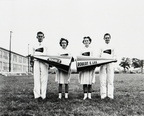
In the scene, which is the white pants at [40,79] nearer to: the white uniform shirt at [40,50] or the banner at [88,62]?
the white uniform shirt at [40,50]

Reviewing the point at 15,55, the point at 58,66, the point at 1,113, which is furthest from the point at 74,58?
the point at 15,55

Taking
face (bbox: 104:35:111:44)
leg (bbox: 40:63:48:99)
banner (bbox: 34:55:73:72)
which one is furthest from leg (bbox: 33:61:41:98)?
face (bbox: 104:35:111:44)

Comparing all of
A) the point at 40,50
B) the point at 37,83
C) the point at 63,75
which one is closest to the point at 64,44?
the point at 40,50

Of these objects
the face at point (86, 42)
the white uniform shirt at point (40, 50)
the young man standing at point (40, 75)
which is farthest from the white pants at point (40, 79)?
the face at point (86, 42)

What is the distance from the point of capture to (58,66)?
6.11 metres

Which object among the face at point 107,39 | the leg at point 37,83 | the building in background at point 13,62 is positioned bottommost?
the leg at point 37,83

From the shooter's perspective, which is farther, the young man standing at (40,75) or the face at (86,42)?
the face at (86,42)

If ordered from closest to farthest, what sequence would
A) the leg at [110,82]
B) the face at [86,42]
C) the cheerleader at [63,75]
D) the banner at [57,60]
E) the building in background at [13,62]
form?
the banner at [57,60] → the leg at [110,82] → the cheerleader at [63,75] → the face at [86,42] → the building in background at [13,62]

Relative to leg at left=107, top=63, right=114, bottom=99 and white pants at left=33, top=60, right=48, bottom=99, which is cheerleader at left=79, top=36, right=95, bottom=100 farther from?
white pants at left=33, top=60, right=48, bottom=99

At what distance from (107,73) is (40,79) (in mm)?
2113

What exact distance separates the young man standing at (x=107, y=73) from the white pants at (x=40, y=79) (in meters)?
1.80

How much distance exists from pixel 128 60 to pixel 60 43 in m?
100

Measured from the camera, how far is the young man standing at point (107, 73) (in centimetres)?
619

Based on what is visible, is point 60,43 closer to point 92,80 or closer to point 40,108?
point 92,80
